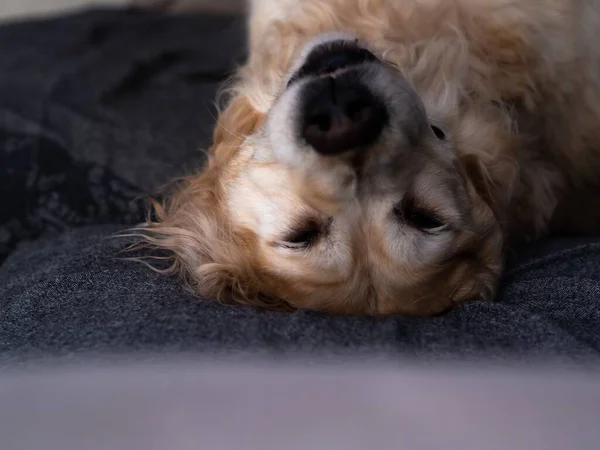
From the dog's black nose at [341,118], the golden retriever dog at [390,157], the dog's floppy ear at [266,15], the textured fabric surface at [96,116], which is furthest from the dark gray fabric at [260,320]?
the dog's floppy ear at [266,15]

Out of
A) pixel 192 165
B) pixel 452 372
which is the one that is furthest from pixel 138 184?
pixel 452 372

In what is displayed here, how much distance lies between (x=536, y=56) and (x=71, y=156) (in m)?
1.35

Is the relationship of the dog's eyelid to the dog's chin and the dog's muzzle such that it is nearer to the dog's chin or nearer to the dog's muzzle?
the dog's muzzle

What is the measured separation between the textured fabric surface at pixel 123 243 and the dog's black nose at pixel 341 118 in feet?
1.02

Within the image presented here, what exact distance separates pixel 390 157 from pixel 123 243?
0.66 metres

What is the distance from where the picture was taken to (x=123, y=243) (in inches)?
55.7

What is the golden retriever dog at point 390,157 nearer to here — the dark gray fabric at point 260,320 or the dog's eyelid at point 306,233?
the dog's eyelid at point 306,233

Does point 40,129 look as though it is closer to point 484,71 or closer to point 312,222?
point 312,222

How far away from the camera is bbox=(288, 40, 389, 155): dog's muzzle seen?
3.59ft

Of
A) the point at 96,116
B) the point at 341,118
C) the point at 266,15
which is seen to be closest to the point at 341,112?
the point at 341,118

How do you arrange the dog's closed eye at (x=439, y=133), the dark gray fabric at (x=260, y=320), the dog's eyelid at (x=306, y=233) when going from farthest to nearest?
the dog's closed eye at (x=439, y=133) → the dog's eyelid at (x=306, y=233) → the dark gray fabric at (x=260, y=320)

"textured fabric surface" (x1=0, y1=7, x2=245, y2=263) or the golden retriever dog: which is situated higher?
the golden retriever dog

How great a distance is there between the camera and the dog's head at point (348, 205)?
1133mm

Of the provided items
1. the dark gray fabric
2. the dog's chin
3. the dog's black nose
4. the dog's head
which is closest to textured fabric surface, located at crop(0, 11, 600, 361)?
the dark gray fabric
